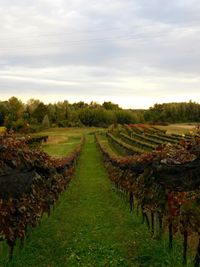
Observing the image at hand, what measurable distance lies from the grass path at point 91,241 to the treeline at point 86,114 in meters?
99.0

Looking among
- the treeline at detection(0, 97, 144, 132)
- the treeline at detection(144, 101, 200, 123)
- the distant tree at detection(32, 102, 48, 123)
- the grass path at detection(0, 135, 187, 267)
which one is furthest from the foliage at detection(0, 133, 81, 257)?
the treeline at detection(144, 101, 200, 123)

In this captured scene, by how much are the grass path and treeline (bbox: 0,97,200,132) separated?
99.0 metres

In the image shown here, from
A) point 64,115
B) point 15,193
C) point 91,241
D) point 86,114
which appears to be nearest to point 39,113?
point 64,115

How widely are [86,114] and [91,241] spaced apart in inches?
5660

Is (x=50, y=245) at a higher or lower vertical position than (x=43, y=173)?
lower

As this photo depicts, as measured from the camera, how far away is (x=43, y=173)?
15.0 meters

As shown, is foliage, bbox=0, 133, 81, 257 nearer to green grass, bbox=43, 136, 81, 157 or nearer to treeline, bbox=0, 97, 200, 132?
green grass, bbox=43, 136, 81, 157

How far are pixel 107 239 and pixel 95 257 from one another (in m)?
1.97

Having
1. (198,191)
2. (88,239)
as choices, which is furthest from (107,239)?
(198,191)

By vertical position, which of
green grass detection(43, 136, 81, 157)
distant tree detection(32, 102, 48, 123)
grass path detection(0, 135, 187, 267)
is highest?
distant tree detection(32, 102, 48, 123)

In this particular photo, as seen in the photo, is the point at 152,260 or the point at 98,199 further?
the point at 98,199

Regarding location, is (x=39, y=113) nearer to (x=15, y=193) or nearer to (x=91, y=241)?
(x=91, y=241)

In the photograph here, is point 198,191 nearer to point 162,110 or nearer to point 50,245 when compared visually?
point 50,245

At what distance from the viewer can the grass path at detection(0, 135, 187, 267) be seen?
1109 cm
